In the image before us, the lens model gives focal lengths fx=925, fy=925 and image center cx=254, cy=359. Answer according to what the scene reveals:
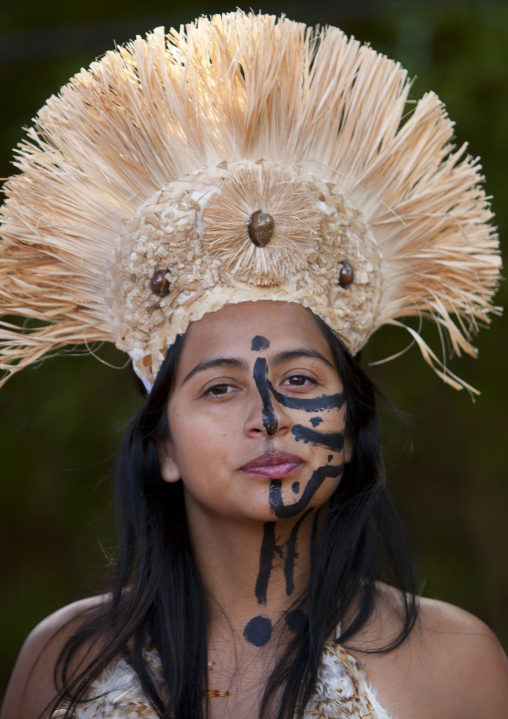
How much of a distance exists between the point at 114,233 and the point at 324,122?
0.53 metres

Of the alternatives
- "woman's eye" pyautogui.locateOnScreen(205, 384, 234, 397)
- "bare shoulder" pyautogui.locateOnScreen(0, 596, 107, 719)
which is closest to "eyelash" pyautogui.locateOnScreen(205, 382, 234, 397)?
"woman's eye" pyautogui.locateOnScreen(205, 384, 234, 397)

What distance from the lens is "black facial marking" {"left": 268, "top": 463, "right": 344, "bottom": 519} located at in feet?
6.14

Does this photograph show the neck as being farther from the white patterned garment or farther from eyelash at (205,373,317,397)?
eyelash at (205,373,317,397)

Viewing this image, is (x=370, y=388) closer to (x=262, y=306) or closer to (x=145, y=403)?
(x=262, y=306)

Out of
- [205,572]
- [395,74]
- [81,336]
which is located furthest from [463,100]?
[205,572]

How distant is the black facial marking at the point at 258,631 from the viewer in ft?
6.43

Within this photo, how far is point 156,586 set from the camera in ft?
6.77

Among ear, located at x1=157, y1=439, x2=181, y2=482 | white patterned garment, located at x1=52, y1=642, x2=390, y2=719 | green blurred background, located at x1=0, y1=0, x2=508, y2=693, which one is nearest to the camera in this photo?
white patterned garment, located at x1=52, y1=642, x2=390, y2=719

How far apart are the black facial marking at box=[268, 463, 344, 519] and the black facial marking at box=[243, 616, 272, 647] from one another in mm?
257

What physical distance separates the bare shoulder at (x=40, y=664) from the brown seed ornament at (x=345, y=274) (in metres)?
0.95

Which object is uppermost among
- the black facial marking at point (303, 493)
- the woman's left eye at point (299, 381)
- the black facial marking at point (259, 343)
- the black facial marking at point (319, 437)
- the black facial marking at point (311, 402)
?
the black facial marking at point (259, 343)

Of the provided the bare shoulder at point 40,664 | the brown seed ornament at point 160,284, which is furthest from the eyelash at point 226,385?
the bare shoulder at point 40,664

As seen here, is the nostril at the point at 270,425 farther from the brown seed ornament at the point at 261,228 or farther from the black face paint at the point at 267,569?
the brown seed ornament at the point at 261,228

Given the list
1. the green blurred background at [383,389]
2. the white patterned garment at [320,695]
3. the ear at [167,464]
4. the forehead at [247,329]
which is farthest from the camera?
the green blurred background at [383,389]
